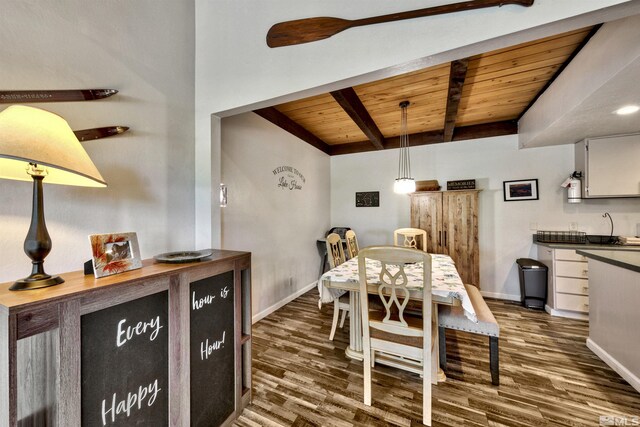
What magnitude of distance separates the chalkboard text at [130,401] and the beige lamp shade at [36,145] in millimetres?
912

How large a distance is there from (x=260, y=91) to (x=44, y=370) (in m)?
1.80

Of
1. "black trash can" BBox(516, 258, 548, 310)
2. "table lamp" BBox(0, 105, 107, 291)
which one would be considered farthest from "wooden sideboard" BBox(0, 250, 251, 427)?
"black trash can" BBox(516, 258, 548, 310)

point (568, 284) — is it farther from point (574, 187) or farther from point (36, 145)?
point (36, 145)

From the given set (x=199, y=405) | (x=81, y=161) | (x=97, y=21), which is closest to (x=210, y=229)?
(x=81, y=161)

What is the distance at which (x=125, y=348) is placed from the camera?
3.33 ft

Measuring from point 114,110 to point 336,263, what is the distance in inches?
89.7

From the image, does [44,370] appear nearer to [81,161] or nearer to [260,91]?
[81,161]

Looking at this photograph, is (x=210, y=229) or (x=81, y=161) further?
(x=210, y=229)

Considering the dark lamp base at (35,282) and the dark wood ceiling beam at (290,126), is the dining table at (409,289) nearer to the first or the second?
the dark lamp base at (35,282)

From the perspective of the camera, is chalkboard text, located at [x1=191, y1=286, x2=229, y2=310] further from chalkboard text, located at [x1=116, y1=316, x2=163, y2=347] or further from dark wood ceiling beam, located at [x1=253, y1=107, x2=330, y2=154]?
dark wood ceiling beam, located at [x1=253, y1=107, x2=330, y2=154]

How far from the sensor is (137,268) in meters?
1.19

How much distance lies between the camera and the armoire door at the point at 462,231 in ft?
11.3

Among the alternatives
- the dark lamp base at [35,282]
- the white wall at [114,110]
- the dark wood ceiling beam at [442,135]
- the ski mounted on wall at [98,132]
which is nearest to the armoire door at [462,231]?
the dark wood ceiling beam at [442,135]

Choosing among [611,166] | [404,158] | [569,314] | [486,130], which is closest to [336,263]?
[404,158]
